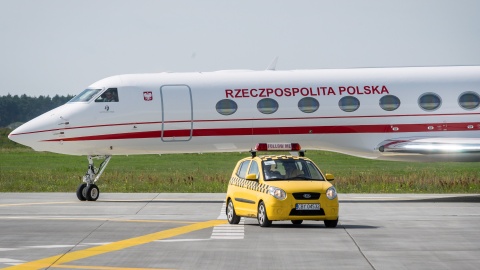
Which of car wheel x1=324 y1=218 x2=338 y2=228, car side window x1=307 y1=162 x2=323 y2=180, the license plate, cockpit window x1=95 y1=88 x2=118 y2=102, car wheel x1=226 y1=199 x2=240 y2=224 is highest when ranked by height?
cockpit window x1=95 y1=88 x2=118 y2=102

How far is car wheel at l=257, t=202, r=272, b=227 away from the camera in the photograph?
22.7m

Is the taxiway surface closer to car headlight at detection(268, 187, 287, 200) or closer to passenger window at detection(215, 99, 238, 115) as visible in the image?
car headlight at detection(268, 187, 287, 200)

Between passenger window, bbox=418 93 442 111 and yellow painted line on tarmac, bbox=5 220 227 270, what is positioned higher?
passenger window, bbox=418 93 442 111

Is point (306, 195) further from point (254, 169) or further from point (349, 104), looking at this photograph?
point (349, 104)

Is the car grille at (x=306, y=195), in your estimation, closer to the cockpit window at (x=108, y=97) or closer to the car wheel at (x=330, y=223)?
the car wheel at (x=330, y=223)

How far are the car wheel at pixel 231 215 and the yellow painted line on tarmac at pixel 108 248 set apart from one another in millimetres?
291

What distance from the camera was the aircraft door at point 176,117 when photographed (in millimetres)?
32938

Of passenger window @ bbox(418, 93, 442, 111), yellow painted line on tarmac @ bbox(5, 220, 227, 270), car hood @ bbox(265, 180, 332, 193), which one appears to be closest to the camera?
yellow painted line on tarmac @ bbox(5, 220, 227, 270)

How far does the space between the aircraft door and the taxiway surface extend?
253cm

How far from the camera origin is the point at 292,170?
24.1 metres

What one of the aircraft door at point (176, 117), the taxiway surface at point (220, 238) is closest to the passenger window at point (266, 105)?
the aircraft door at point (176, 117)

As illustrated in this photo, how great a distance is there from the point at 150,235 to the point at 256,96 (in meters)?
12.7

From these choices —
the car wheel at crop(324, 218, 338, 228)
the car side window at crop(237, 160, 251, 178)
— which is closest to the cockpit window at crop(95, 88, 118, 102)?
the car side window at crop(237, 160, 251, 178)

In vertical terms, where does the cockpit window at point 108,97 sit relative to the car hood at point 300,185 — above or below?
above
